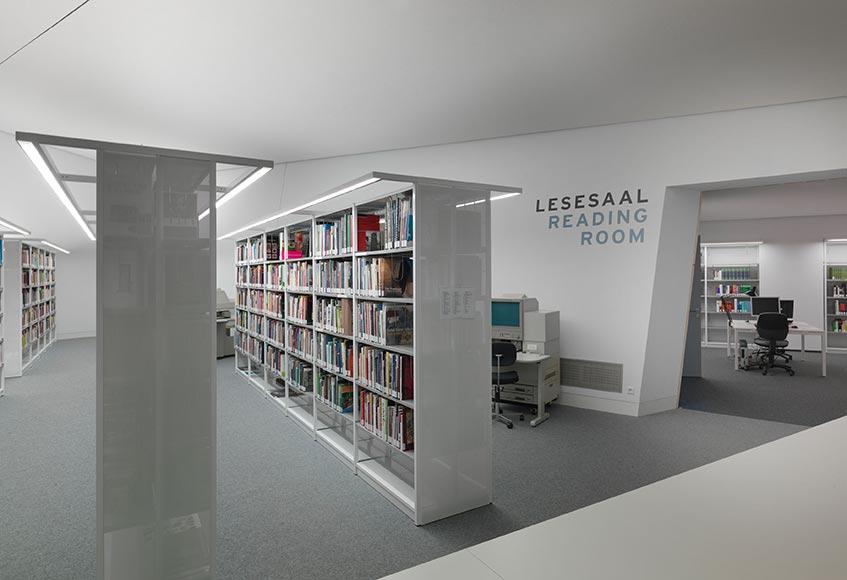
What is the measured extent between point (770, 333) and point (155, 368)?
9.50 meters

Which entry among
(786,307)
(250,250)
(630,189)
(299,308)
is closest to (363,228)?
(299,308)

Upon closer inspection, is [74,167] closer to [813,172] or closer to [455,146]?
[455,146]

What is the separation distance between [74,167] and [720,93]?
1162 centimetres

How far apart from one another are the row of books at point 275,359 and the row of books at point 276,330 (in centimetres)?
17

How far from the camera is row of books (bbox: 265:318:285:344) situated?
6320mm

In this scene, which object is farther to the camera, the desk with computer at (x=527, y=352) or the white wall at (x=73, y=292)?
→ the white wall at (x=73, y=292)

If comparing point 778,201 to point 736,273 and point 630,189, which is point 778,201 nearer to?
point 736,273

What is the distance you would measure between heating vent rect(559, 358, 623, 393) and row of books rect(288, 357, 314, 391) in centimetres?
323

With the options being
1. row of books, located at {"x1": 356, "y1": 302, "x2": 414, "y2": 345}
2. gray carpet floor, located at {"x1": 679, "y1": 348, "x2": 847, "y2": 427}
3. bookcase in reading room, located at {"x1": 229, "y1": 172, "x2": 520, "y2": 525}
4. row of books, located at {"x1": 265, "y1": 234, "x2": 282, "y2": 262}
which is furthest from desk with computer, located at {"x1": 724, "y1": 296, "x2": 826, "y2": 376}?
row of books, located at {"x1": 265, "y1": 234, "x2": 282, "y2": 262}

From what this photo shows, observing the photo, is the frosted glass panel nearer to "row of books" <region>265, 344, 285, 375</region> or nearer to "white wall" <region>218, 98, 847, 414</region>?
"row of books" <region>265, 344, 285, 375</region>

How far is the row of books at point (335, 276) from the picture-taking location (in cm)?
441

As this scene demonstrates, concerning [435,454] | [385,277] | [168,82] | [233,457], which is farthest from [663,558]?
[168,82]

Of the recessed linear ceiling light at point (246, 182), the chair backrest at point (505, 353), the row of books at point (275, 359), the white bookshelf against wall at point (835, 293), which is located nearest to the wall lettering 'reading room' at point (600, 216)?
the chair backrest at point (505, 353)

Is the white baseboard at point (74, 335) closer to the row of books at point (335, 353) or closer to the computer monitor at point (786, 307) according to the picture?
the row of books at point (335, 353)
